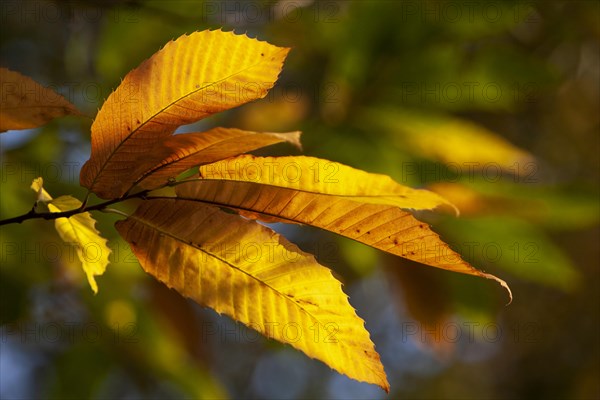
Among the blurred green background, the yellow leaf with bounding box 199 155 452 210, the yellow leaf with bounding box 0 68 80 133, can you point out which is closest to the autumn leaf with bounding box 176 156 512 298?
the yellow leaf with bounding box 199 155 452 210

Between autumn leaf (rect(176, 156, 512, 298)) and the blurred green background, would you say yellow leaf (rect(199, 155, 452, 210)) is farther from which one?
the blurred green background

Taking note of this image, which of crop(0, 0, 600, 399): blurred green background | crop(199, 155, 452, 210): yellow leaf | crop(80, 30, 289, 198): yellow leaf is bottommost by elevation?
crop(0, 0, 600, 399): blurred green background

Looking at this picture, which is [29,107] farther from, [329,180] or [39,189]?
[329,180]

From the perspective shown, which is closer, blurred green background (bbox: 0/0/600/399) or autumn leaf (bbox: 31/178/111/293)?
autumn leaf (bbox: 31/178/111/293)

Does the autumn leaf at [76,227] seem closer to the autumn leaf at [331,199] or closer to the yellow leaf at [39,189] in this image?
the yellow leaf at [39,189]

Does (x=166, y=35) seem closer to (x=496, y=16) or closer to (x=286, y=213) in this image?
(x=496, y=16)
